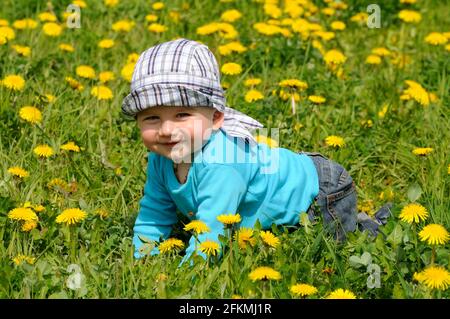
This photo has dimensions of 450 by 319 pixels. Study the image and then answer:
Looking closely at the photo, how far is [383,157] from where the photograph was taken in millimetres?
3777

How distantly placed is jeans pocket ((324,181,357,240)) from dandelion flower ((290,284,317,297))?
2.11ft

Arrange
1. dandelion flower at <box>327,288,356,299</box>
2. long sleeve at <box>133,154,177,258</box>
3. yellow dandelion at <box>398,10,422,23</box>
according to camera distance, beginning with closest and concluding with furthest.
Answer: dandelion flower at <box>327,288,356,299</box>, long sleeve at <box>133,154,177,258</box>, yellow dandelion at <box>398,10,422,23</box>

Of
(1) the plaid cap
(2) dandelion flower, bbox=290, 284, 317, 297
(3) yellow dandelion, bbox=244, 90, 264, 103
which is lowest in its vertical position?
(2) dandelion flower, bbox=290, 284, 317, 297

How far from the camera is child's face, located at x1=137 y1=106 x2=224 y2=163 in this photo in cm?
281

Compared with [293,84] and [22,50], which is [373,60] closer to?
[293,84]

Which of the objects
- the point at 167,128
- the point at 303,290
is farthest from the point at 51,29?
the point at 303,290

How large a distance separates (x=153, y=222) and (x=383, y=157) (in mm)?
1157

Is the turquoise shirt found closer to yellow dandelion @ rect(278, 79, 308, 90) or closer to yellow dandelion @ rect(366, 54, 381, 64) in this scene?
yellow dandelion @ rect(278, 79, 308, 90)

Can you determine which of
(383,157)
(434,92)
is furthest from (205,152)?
(434,92)

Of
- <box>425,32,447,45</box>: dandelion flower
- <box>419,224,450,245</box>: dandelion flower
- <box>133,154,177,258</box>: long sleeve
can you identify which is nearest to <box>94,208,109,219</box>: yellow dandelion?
<box>133,154,177,258</box>: long sleeve

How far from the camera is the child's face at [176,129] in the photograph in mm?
2811

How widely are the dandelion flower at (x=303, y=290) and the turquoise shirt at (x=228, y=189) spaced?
429mm

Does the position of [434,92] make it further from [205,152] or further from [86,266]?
[86,266]

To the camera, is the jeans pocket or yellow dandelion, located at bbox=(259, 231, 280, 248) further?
the jeans pocket
